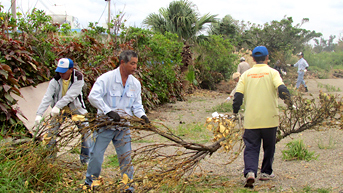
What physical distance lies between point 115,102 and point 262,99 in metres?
1.79

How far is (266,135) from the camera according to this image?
12.4ft

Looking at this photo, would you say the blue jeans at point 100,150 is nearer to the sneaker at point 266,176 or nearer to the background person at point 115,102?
the background person at point 115,102

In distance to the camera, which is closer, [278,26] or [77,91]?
[77,91]

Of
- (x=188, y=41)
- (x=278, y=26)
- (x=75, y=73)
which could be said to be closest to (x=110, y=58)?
(x=75, y=73)

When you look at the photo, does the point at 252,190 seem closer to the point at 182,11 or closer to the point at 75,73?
the point at 75,73

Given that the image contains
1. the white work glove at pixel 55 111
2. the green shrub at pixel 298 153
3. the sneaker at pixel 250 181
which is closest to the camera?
the sneaker at pixel 250 181

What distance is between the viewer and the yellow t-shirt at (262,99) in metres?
3.75

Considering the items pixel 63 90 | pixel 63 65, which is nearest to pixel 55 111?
pixel 63 90

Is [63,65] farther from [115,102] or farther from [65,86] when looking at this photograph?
[115,102]

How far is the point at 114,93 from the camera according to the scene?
3502 mm

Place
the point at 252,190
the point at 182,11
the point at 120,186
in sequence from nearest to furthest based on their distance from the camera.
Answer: the point at 120,186
the point at 252,190
the point at 182,11

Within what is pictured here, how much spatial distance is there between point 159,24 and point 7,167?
15.0 m

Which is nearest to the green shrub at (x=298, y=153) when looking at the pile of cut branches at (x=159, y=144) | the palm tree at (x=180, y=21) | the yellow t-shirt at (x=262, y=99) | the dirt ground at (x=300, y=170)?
the dirt ground at (x=300, y=170)

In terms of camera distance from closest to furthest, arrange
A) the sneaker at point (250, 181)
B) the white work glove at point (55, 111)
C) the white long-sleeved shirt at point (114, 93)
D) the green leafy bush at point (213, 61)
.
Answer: the white long-sleeved shirt at point (114, 93) < the sneaker at point (250, 181) < the white work glove at point (55, 111) < the green leafy bush at point (213, 61)
